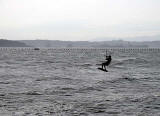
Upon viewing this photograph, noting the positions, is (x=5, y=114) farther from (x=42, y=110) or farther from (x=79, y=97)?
(x=79, y=97)

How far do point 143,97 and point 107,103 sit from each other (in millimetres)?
3935

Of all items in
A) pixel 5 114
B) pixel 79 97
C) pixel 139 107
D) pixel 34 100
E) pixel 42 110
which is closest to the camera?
pixel 5 114

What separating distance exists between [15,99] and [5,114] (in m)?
4.35

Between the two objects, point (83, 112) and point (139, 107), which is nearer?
point (83, 112)

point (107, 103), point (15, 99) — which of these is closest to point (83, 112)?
point (107, 103)

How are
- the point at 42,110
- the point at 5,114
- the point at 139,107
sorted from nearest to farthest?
the point at 5,114 → the point at 42,110 → the point at 139,107

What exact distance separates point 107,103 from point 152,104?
3.12m

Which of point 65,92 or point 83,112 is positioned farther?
point 65,92

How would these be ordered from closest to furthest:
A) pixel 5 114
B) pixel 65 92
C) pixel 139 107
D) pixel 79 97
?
pixel 5 114, pixel 139 107, pixel 79 97, pixel 65 92

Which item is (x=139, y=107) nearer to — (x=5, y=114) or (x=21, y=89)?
(x=5, y=114)

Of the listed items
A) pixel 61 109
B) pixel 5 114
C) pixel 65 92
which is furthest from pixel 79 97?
pixel 5 114

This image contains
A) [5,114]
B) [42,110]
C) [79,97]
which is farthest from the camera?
[79,97]

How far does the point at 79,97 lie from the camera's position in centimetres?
2153

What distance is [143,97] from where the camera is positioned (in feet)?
72.0
